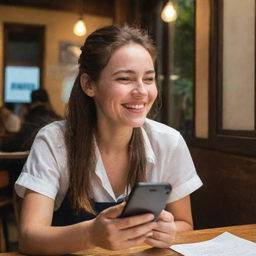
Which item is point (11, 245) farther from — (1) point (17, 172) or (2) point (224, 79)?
(2) point (224, 79)

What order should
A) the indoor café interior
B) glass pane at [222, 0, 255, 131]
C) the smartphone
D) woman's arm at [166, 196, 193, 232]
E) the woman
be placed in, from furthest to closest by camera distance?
glass pane at [222, 0, 255, 131] → woman's arm at [166, 196, 193, 232] → the woman → the indoor café interior → the smartphone

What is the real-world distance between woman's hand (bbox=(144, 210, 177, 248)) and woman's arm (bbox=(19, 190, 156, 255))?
0.06 meters

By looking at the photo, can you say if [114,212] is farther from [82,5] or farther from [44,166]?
[82,5]

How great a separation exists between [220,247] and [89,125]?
2.53ft

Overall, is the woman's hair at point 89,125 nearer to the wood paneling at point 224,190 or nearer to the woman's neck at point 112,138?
the woman's neck at point 112,138

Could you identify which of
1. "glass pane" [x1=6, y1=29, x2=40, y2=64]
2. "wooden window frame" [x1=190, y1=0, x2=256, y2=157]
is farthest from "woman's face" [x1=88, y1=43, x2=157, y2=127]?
"glass pane" [x1=6, y1=29, x2=40, y2=64]

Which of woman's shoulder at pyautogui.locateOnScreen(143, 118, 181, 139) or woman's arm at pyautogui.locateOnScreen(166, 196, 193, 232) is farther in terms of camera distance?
woman's shoulder at pyautogui.locateOnScreen(143, 118, 181, 139)

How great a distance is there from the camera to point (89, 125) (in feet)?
5.46

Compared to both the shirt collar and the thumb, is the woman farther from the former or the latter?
the thumb

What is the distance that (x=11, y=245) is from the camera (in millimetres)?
3553

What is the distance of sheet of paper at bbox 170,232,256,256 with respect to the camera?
1.14 meters

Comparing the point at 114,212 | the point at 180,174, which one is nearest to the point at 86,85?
the point at 180,174

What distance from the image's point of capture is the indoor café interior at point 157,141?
123cm

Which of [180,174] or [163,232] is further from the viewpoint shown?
[180,174]
